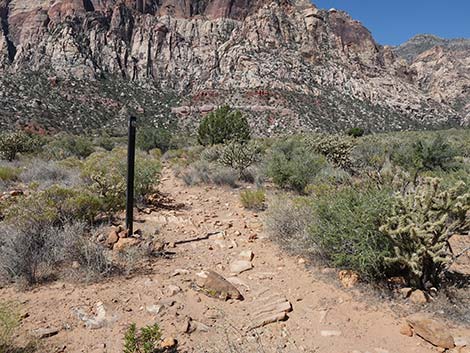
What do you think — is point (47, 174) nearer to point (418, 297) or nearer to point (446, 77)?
point (418, 297)

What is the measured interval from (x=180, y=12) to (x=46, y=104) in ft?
202

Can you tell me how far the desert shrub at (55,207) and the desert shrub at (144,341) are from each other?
2.80 meters

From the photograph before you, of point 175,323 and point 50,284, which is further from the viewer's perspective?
point 50,284

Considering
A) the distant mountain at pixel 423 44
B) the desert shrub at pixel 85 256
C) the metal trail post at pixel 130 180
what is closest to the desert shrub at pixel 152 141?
the metal trail post at pixel 130 180

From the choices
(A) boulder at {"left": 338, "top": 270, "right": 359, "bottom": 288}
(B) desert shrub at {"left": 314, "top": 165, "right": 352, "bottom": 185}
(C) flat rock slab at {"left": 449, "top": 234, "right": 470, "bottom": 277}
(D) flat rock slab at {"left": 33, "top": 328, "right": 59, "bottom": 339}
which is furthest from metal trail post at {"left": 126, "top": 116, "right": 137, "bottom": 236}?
(C) flat rock slab at {"left": 449, "top": 234, "right": 470, "bottom": 277}

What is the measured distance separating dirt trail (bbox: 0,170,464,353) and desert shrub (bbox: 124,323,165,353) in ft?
0.70

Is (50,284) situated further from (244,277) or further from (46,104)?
(46,104)

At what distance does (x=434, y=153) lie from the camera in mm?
11008

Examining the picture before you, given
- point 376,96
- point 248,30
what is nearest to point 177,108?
point 248,30

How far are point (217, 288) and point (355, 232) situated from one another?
5.80 feet

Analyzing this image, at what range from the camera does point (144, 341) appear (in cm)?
273

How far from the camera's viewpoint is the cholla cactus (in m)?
3.48

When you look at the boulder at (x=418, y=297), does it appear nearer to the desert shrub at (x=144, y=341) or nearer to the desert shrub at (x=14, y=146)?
the desert shrub at (x=144, y=341)

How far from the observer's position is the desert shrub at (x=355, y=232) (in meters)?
3.84
